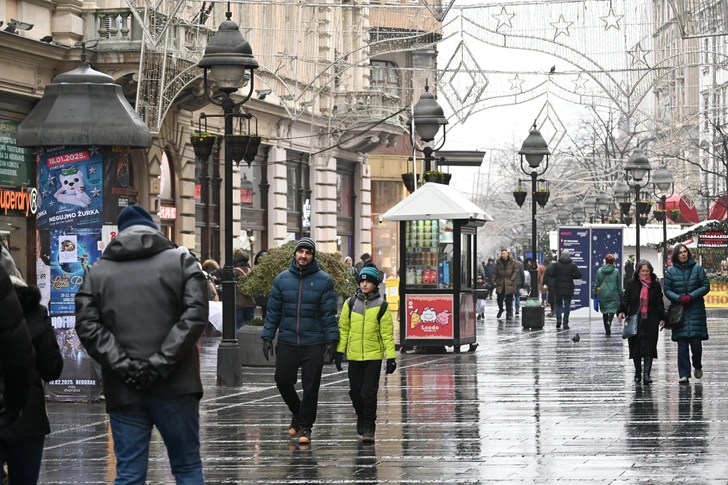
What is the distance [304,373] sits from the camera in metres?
13.5

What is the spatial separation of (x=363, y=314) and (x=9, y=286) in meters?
6.96

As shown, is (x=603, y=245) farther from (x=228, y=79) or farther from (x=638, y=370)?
(x=228, y=79)

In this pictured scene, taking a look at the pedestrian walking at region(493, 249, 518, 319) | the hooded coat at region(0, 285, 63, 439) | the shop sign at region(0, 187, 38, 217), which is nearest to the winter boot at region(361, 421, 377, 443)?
the hooded coat at region(0, 285, 63, 439)

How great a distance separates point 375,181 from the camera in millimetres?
67000

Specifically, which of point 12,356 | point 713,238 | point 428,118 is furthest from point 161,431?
point 713,238

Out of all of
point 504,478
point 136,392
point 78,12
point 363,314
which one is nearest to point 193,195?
point 78,12

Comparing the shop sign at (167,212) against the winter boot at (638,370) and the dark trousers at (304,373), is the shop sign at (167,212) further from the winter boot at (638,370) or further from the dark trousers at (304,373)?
the dark trousers at (304,373)

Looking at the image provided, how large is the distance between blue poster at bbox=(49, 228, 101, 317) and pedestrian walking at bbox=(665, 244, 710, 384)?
722 cm

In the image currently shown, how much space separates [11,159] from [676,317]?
50.6 feet

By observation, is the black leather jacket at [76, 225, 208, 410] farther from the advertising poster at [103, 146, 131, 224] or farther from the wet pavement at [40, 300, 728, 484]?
the advertising poster at [103, 146, 131, 224]

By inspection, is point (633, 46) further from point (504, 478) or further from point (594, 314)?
point (504, 478)

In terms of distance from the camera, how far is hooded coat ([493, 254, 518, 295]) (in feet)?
137

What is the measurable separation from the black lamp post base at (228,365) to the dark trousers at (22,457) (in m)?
11.0

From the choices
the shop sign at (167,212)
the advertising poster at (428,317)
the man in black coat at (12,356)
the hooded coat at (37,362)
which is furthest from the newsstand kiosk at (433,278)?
the man in black coat at (12,356)
